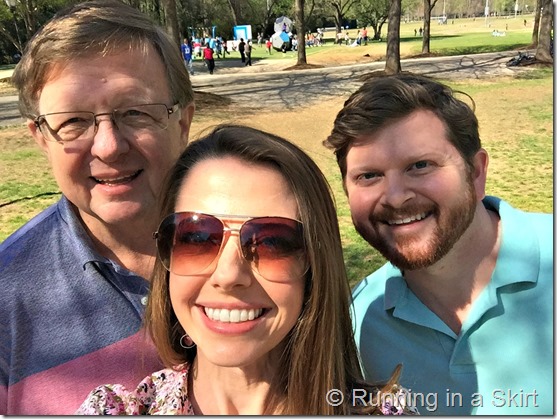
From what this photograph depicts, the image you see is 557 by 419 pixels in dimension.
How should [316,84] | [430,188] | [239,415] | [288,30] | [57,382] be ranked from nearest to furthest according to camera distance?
1. [239,415]
2. [57,382]
3. [430,188]
4. [316,84]
5. [288,30]

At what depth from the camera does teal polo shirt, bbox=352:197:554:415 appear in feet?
6.31

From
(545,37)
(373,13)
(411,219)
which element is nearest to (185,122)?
(411,219)

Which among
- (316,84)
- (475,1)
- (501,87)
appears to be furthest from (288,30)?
(475,1)

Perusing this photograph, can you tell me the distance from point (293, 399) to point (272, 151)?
0.74 metres

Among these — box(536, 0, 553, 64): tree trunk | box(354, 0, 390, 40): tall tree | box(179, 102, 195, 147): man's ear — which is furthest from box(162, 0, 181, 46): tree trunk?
box(354, 0, 390, 40): tall tree

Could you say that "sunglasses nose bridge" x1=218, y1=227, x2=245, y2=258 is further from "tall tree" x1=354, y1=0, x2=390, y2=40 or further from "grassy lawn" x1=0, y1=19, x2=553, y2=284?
"tall tree" x1=354, y1=0, x2=390, y2=40

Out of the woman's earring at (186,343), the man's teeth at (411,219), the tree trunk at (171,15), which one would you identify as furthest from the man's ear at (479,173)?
the tree trunk at (171,15)

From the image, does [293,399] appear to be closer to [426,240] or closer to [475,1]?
[426,240]

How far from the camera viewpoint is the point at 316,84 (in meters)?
19.3

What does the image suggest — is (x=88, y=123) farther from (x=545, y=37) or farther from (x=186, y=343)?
(x=545, y=37)

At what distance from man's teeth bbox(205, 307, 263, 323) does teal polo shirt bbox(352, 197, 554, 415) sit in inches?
32.5

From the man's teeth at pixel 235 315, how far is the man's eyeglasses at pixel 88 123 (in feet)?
2.65

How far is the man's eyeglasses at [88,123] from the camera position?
1798 mm

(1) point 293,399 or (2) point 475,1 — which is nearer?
(1) point 293,399
